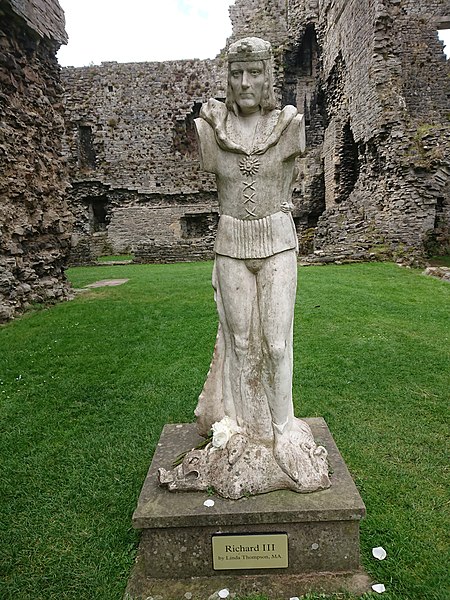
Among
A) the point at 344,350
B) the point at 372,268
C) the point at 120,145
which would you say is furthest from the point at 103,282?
the point at 120,145

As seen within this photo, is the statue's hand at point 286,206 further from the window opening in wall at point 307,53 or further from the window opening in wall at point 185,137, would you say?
the window opening in wall at point 307,53

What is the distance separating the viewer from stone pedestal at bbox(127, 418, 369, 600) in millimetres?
2449

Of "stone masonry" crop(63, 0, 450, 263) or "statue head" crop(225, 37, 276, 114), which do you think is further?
"stone masonry" crop(63, 0, 450, 263)

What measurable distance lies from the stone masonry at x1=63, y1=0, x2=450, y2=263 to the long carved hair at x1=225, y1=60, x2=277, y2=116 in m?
12.3

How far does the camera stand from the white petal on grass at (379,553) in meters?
2.66

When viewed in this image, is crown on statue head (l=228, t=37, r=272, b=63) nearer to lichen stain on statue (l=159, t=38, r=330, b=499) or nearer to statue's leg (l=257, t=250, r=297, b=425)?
lichen stain on statue (l=159, t=38, r=330, b=499)

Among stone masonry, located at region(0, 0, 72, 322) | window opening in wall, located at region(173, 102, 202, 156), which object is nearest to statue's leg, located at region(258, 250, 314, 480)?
stone masonry, located at region(0, 0, 72, 322)

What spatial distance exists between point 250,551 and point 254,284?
1.43m

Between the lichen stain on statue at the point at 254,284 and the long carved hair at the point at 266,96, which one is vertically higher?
the long carved hair at the point at 266,96

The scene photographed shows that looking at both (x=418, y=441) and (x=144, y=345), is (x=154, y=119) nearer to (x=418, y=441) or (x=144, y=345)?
(x=144, y=345)

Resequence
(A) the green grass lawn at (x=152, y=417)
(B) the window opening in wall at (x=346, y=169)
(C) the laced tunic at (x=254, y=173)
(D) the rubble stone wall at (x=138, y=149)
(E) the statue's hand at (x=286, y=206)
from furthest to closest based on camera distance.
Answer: (D) the rubble stone wall at (x=138, y=149)
(B) the window opening in wall at (x=346, y=169)
(A) the green grass lawn at (x=152, y=417)
(E) the statue's hand at (x=286, y=206)
(C) the laced tunic at (x=254, y=173)

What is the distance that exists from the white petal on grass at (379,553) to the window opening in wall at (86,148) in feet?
79.0

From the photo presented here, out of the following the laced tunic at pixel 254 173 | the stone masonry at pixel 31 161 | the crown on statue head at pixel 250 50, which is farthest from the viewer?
the stone masonry at pixel 31 161

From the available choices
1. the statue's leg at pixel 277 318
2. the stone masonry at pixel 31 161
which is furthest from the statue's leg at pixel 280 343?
the stone masonry at pixel 31 161
